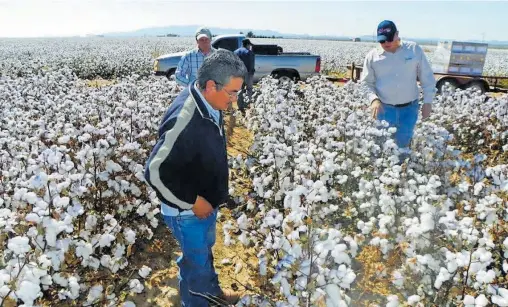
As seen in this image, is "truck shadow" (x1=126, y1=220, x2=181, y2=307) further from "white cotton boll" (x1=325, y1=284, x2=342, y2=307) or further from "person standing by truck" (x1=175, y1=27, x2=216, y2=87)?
"person standing by truck" (x1=175, y1=27, x2=216, y2=87)

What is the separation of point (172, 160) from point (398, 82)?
152 inches

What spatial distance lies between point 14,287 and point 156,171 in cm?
88

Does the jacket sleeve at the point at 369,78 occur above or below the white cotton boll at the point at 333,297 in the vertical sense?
above

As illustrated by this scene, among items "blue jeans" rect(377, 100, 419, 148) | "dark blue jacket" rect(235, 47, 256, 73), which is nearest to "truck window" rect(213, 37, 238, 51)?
"dark blue jacket" rect(235, 47, 256, 73)

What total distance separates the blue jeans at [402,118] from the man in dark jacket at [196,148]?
11.3 ft

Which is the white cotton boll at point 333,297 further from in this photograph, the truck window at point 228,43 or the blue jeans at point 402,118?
the truck window at point 228,43

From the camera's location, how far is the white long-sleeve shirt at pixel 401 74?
5.22m

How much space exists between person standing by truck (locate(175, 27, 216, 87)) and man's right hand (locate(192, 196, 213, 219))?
3974mm

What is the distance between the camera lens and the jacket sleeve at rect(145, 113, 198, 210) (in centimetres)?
234

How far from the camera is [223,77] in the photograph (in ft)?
7.72

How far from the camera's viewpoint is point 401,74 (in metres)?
5.27

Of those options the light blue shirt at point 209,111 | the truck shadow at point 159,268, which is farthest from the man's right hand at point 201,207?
the truck shadow at point 159,268

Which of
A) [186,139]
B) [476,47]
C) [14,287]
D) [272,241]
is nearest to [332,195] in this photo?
[272,241]

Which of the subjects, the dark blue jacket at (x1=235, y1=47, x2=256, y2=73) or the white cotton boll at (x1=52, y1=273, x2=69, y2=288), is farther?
the dark blue jacket at (x1=235, y1=47, x2=256, y2=73)
